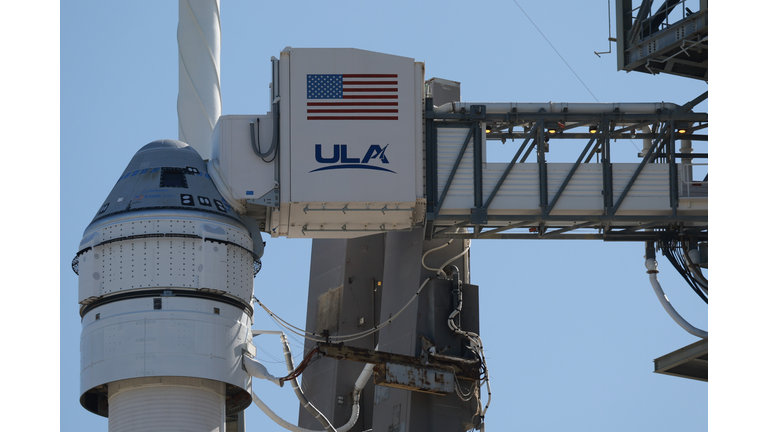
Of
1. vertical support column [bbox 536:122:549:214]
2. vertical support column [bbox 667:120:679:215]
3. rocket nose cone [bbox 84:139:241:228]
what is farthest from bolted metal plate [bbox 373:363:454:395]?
vertical support column [bbox 667:120:679:215]

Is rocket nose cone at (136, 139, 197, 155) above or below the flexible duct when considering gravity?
below

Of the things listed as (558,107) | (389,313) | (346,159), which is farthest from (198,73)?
(558,107)

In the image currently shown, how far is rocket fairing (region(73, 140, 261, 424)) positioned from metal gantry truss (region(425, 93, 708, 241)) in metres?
6.67

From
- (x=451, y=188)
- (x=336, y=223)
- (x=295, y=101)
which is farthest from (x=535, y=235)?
(x=295, y=101)

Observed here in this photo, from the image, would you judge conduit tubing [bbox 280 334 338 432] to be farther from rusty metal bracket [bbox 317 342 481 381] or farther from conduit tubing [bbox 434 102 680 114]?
conduit tubing [bbox 434 102 680 114]

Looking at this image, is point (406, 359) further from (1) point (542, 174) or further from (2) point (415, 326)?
(1) point (542, 174)

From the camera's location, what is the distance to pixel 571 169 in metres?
37.1

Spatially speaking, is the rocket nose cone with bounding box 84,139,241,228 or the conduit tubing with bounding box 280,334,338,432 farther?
the conduit tubing with bounding box 280,334,338,432

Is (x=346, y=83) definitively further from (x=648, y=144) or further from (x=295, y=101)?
(x=648, y=144)

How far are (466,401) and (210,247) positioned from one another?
33.4 ft

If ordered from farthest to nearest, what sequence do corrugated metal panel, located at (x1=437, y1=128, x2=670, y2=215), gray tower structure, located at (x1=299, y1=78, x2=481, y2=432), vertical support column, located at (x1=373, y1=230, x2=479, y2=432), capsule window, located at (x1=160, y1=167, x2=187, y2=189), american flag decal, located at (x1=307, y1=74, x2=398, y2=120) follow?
gray tower structure, located at (x1=299, y1=78, x2=481, y2=432), vertical support column, located at (x1=373, y1=230, x2=479, y2=432), corrugated metal panel, located at (x1=437, y1=128, x2=670, y2=215), american flag decal, located at (x1=307, y1=74, x2=398, y2=120), capsule window, located at (x1=160, y1=167, x2=187, y2=189)

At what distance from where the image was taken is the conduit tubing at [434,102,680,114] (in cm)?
3741

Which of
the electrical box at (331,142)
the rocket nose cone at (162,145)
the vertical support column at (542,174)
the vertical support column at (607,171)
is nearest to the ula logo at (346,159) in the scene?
the electrical box at (331,142)

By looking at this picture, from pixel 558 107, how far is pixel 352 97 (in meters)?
6.94
